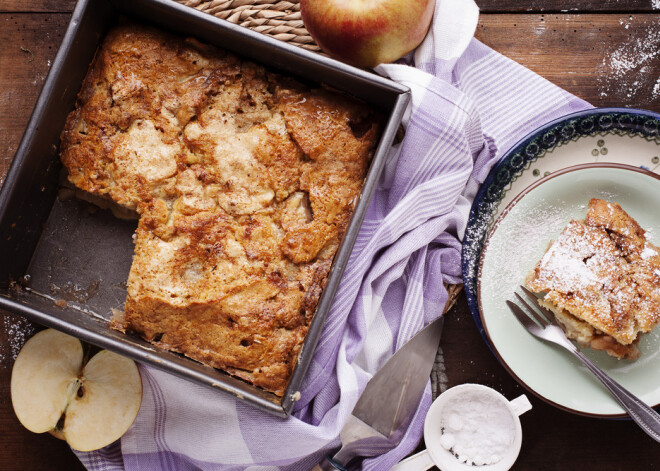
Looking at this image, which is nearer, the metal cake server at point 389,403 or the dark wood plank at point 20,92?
the metal cake server at point 389,403

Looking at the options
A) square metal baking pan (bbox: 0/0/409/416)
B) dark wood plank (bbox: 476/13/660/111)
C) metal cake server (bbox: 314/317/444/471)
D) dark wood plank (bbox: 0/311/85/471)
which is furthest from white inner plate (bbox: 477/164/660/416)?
dark wood plank (bbox: 0/311/85/471)

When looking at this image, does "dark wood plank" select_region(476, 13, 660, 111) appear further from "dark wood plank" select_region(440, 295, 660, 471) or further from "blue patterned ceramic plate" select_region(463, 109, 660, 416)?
"dark wood plank" select_region(440, 295, 660, 471)

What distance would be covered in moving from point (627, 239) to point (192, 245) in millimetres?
1519

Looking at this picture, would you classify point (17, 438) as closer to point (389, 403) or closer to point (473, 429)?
point (389, 403)

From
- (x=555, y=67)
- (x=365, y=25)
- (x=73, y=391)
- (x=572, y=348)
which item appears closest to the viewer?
(x=365, y=25)

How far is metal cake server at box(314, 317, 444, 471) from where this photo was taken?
2.08 m

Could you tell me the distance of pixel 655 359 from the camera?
2.03 metres

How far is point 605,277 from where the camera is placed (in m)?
1.95

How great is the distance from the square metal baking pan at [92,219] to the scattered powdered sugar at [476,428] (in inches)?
26.2

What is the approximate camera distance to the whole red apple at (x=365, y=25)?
1851 mm

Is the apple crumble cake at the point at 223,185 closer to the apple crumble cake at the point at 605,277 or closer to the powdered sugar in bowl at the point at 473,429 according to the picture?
the powdered sugar in bowl at the point at 473,429

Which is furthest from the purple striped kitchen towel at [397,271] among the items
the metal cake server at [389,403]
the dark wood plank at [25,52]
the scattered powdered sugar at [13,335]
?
the dark wood plank at [25,52]

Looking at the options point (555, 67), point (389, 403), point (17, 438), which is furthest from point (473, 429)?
point (17, 438)

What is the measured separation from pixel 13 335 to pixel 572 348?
2188 millimetres
